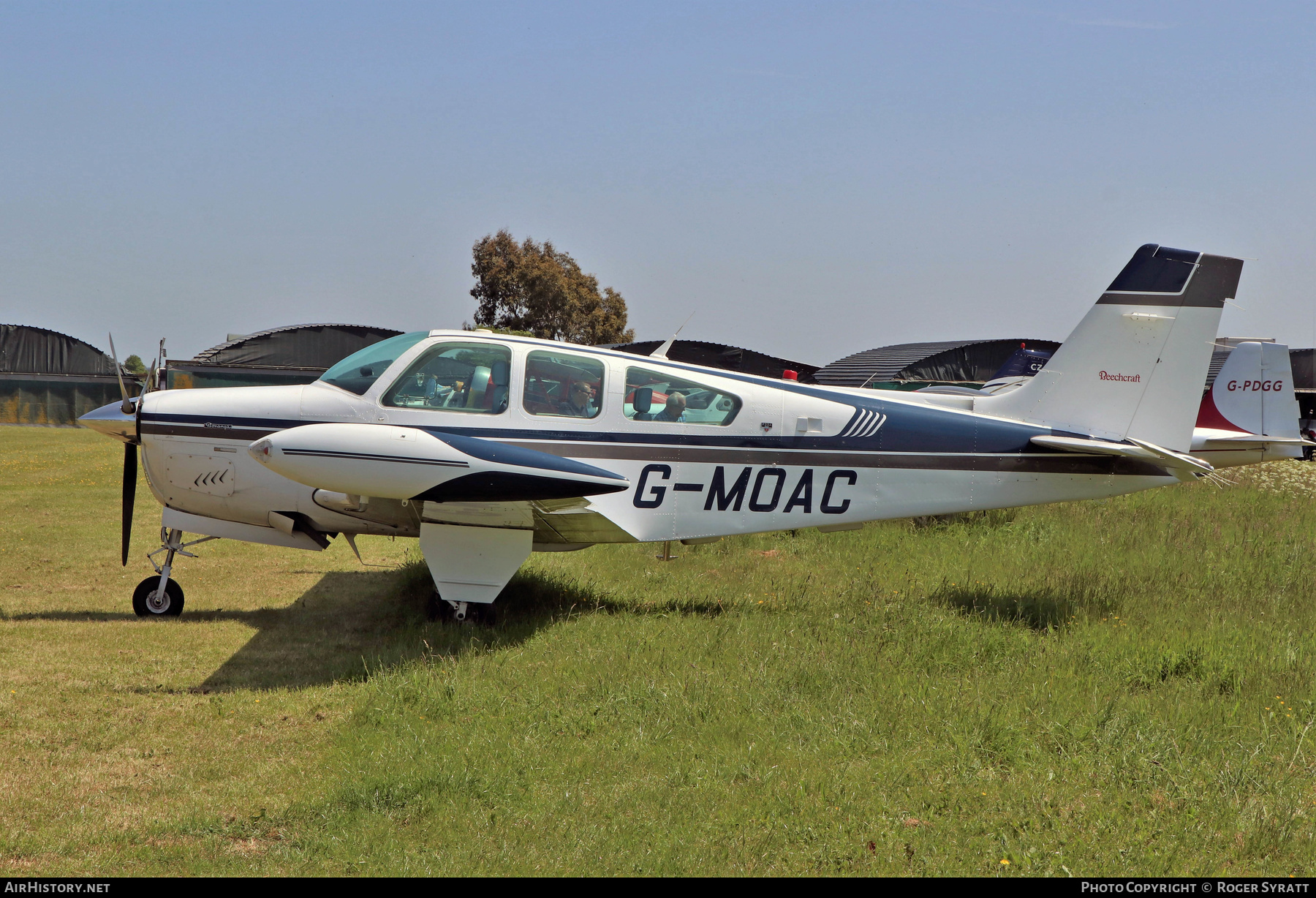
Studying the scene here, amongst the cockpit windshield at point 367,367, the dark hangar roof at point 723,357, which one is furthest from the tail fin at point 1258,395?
the dark hangar roof at point 723,357

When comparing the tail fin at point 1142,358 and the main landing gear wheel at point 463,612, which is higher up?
the tail fin at point 1142,358

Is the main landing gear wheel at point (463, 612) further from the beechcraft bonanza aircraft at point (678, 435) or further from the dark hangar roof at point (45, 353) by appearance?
the dark hangar roof at point (45, 353)

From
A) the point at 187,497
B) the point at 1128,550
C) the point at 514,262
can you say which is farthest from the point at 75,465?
the point at 514,262

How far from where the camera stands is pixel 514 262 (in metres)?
44.1

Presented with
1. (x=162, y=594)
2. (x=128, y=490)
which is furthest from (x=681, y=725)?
(x=128, y=490)

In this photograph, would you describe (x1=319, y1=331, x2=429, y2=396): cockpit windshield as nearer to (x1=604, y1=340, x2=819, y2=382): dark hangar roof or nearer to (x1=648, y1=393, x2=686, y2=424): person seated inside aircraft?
(x1=648, y1=393, x2=686, y2=424): person seated inside aircraft

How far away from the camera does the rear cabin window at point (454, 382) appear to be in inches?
286

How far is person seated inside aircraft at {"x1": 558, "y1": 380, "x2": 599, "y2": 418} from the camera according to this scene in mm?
7336

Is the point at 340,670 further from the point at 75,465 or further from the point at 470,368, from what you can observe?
the point at 75,465

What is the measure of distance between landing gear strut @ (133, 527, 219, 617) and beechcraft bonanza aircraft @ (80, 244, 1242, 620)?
0.02 m

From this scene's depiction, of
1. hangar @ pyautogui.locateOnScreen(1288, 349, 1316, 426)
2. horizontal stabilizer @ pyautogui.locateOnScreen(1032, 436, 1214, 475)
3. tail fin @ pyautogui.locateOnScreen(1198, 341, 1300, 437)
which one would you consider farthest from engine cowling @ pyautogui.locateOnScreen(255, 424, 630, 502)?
hangar @ pyautogui.locateOnScreen(1288, 349, 1316, 426)

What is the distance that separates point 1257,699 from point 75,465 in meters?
22.8

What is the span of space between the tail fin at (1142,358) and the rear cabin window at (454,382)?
4.05 metres

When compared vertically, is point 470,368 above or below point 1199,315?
below
